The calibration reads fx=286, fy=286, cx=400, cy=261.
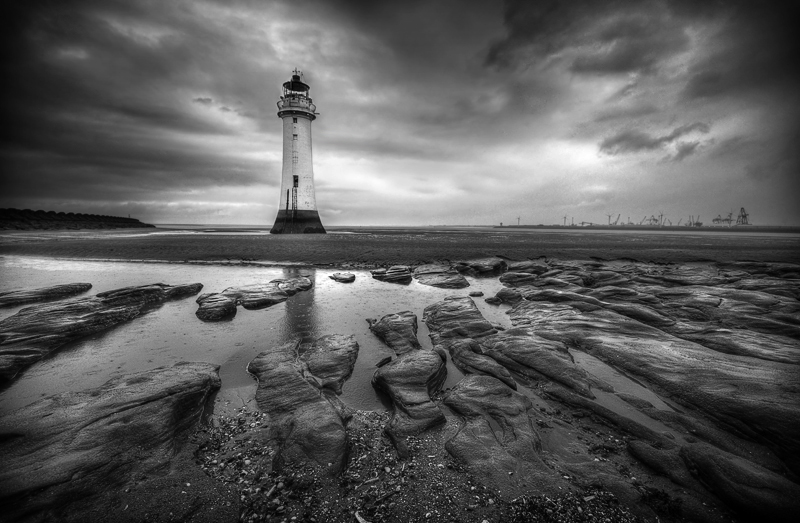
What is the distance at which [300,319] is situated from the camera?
31.2 ft

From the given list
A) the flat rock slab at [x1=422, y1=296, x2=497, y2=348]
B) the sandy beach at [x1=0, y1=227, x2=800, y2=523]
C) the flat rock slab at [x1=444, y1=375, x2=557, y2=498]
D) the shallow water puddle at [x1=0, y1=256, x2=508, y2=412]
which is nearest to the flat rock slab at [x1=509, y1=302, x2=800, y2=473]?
the sandy beach at [x1=0, y1=227, x2=800, y2=523]

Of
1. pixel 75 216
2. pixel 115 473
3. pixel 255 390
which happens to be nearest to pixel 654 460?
pixel 255 390

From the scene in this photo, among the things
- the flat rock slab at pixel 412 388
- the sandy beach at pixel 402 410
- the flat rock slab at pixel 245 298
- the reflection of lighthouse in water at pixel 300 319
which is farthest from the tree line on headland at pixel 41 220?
the flat rock slab at pixel 412 388

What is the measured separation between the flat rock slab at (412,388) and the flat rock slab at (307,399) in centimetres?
84

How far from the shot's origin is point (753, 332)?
7695 millimetres

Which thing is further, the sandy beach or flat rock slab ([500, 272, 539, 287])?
flat rock slab ([500, 272, 539, 287])

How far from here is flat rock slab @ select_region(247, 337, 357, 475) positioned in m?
3.90

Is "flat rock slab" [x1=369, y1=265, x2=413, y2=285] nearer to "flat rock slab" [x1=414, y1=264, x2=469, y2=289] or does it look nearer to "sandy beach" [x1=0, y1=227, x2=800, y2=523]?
"flat rock slab" [x1=414, y1=264, x2=469, y2=289]

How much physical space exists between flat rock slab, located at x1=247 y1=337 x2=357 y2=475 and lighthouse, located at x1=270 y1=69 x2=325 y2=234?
34.8m

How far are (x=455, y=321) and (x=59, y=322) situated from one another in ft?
37.0

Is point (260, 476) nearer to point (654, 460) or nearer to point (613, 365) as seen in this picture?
point (654, 460)

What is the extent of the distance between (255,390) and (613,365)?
25.3 ft

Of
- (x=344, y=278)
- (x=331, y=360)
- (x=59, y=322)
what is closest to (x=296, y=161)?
(x=344, y=278)

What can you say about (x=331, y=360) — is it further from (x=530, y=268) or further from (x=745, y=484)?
(x=530, y=268)
